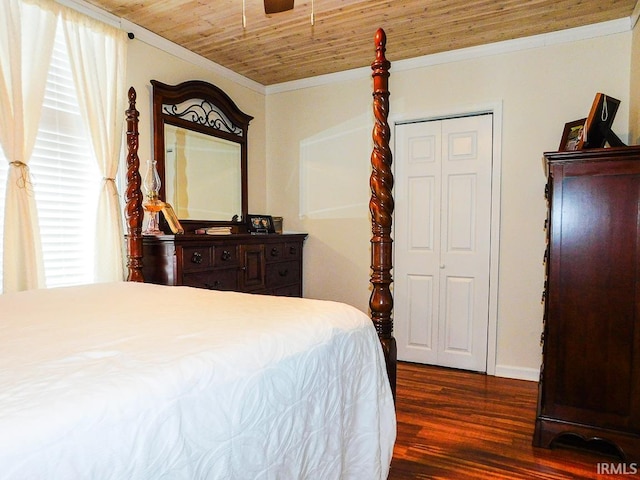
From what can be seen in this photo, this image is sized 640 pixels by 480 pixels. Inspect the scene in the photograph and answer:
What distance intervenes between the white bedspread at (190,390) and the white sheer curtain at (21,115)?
660mm

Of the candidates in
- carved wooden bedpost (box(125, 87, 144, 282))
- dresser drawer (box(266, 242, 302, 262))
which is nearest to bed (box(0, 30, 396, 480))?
carved wooden bedpost (box(125, 87, 144, 282))

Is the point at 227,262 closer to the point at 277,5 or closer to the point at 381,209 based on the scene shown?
the point at 381,209

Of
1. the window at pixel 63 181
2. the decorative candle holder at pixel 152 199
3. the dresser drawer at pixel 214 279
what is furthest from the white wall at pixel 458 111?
the window at pixel 63 181

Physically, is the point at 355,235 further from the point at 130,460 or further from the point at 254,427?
the point at 130,460

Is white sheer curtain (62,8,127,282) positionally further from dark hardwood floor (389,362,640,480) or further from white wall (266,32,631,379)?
dark hardwood floor (389,362,640,480)

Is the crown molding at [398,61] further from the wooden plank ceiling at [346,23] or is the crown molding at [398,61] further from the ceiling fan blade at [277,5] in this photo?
the ceiling fan blade at [277,5]

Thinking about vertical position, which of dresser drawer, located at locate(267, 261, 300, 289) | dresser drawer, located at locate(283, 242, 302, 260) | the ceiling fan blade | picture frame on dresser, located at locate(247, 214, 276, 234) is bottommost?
dresser drawer, located at locate(267, 261, 300, 289)

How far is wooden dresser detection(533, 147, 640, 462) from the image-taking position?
6.71 ft

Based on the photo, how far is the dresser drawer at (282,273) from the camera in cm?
348

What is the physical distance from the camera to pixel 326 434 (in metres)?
1.27

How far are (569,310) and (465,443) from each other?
879 millimetres

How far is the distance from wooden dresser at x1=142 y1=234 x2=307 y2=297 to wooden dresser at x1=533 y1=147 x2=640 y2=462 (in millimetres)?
1971

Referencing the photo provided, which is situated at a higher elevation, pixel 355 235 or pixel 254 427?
pixel 355 235

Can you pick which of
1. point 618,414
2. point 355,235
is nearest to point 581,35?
point 355,235
